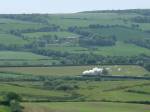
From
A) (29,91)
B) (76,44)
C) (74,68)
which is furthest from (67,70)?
(76,44)

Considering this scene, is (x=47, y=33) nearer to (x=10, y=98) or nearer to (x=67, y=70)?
(x=67, y=70)

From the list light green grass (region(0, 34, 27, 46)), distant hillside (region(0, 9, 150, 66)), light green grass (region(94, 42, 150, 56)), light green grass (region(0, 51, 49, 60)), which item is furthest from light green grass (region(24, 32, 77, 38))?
light green grass (region(0, 51, 49, 60))

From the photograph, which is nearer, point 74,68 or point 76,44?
point 74,68

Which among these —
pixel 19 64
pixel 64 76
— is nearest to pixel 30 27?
pixel 19 64

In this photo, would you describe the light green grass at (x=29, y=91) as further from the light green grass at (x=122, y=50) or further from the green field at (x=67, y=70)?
the light green grass at (x=122, y=50)

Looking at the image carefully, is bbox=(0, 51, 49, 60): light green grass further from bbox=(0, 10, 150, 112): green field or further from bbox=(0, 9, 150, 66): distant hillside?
bbox=(0, 9, 150, 66): distant hillside

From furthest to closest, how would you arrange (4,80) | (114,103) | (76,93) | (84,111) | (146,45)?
(146,45), (4,80), (76,93), (114,103), (84,111)

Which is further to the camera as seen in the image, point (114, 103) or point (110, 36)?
point (110, 36)

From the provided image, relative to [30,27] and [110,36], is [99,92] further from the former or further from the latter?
[30,27]
